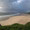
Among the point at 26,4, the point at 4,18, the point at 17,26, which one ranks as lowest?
the point at 17,26

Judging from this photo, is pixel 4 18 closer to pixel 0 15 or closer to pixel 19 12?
pixel 0 15

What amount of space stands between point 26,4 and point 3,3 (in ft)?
0.84

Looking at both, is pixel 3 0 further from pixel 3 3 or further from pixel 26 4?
pixel 26 4

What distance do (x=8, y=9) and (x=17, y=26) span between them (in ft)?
0.76

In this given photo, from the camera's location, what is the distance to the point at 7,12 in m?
0.66

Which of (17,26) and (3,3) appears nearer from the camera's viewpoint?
(17,26)

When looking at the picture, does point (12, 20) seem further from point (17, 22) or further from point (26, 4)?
point (26, 4)

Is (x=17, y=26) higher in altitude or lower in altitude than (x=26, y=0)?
lower

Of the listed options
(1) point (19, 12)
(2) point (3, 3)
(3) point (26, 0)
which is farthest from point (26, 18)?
(2) point (3, 3)

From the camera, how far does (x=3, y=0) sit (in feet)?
2.19

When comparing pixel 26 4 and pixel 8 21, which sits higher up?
pixel 26 4

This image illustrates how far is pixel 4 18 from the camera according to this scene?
636 mm

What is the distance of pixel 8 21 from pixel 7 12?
105 millimetres

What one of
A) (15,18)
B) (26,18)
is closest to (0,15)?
(15,18)
